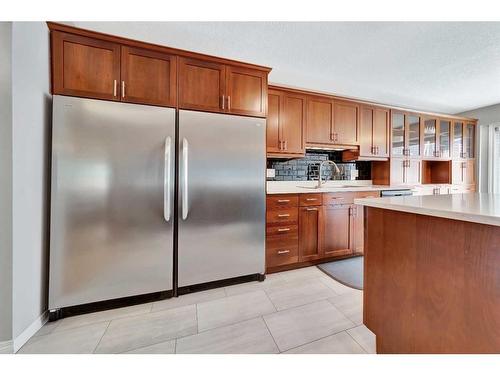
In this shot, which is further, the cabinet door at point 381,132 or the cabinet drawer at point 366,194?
the cabinet door at point 381,132

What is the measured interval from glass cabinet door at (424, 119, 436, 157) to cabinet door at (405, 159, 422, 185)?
29 cm

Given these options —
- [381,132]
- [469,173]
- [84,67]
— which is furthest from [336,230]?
[469,173]

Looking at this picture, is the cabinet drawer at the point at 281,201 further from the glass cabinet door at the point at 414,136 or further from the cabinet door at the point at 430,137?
the cabinet door at the point at 430,137

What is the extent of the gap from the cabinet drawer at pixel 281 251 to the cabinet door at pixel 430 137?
124 inches

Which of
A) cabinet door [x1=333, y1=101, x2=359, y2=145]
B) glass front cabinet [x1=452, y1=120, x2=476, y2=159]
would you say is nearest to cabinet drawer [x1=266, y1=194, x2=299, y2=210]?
cabinet door [x1=333, y1=101, x2=359, y2=145]

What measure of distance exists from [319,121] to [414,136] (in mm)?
2004

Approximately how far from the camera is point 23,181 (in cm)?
134

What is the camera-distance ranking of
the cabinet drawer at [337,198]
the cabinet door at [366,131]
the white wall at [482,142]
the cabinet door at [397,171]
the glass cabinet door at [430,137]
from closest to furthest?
1. the cabinet drawer at [337,198]
2. the cabinet door at [366,131]
3. the cabinet door at [397,171]
4. the glass cabinet door at [430,137]
5. the white wall at [482,142]

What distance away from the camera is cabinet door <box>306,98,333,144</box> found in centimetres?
287

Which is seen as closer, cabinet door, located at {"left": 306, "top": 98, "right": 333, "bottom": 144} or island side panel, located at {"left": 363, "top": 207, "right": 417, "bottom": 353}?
island side panel, located at {"left": 363, "top": 207, "right": 417, "bottom": 353}

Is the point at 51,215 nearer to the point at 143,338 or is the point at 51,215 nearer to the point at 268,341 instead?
the point at 143,338

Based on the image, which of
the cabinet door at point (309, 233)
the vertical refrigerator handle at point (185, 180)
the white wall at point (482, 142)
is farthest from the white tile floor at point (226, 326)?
the white wall at point (482, 142)

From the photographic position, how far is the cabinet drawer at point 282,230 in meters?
2.33

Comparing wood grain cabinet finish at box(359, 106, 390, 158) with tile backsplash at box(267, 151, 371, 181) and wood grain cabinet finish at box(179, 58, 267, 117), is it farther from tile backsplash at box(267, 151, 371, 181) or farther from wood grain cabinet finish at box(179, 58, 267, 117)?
wood grain cabinet finish at box(179, 58, 267, 117)
